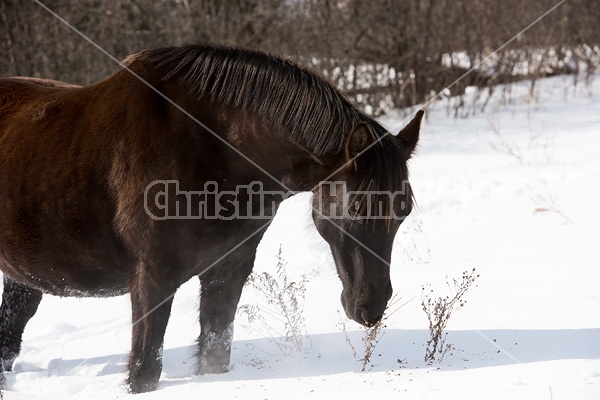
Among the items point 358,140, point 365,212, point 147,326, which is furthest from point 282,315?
point 358,140

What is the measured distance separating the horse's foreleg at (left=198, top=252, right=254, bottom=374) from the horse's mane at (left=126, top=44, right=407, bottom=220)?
0.96 metres

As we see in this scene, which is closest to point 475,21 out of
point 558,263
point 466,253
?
point 466,253

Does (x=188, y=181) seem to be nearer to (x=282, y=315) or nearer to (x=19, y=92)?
(x=282, y=315)

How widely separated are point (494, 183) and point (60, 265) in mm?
5705

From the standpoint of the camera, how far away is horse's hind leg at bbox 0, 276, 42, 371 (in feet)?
15.3

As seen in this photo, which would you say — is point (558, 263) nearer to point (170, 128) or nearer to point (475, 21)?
point (170, 128)

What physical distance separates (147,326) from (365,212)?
4.27 ft

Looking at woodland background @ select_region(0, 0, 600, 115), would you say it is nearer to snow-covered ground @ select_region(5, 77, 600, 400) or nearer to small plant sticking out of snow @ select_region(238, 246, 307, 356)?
snow-covered ground @ select_region(5, 77, 600, 400)

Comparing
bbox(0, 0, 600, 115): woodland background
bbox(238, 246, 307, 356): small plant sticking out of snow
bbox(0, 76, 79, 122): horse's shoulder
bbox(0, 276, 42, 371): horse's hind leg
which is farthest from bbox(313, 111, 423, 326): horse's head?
bbox(0, 0, 600, 115): woodland background

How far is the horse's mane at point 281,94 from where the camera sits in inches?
129

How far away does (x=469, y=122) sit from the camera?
11.9 metres

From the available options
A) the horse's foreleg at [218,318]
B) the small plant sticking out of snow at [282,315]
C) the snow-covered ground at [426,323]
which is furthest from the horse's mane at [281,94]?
the small plant sticking out of snow at [282,315]

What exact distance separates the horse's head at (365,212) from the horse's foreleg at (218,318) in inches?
30.0

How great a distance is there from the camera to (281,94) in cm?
349
